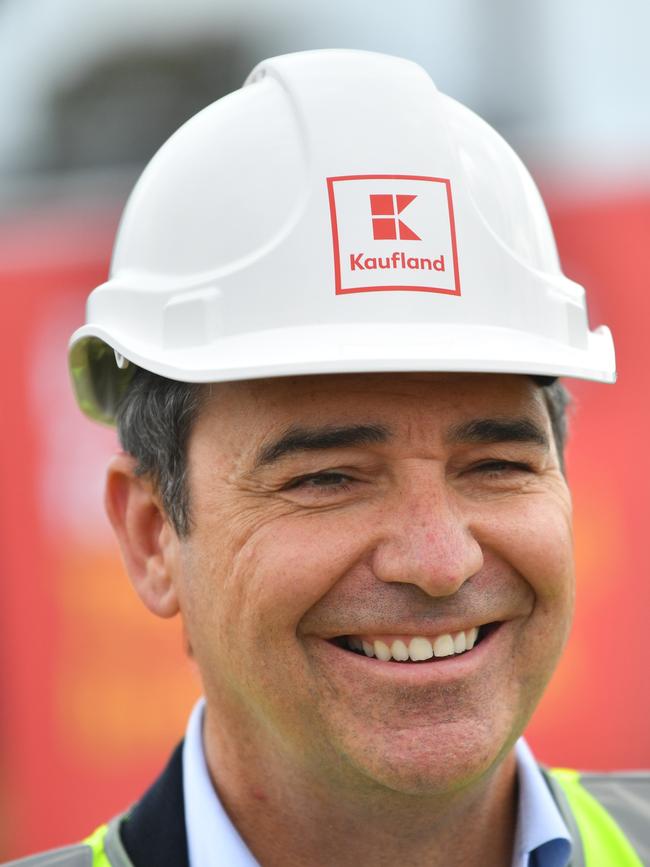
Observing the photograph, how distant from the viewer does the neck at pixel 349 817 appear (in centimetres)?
262

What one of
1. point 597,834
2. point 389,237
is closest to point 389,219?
point 389,237

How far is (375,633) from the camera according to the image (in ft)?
8.22

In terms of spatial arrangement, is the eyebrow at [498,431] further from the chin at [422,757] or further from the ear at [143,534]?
the ear at [143,534]

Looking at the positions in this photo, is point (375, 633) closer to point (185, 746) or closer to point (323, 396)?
point (323, 396)

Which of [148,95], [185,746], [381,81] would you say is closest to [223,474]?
Answer: [185,746]

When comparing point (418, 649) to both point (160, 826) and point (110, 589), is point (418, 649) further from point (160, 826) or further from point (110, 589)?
point (110, 589)

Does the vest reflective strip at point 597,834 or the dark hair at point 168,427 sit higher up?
the dark hair at point 168,427

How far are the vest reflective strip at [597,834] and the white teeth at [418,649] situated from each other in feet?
2.36

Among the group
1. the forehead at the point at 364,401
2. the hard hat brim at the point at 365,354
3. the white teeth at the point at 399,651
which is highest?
the hard hat brim at the point at 365,354

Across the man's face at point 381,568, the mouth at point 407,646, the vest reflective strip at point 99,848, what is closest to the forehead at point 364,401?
the man's face at point 381,568

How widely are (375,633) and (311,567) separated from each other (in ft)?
0.60

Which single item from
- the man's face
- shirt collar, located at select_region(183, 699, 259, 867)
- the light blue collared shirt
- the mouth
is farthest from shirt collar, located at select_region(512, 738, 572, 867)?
shirt collar, located at select_region(183, 699, 259, 867)

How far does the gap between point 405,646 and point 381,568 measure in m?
0.19

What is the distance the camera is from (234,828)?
2.78m
